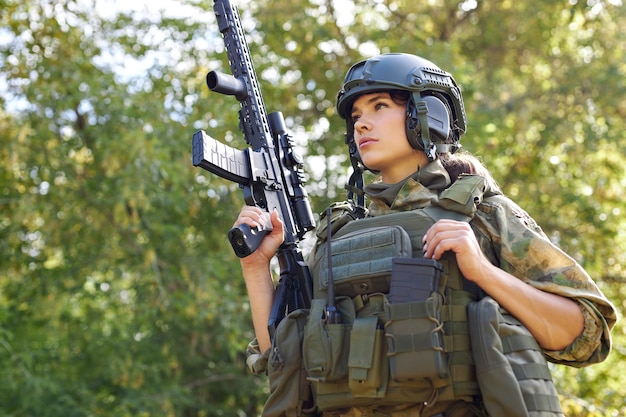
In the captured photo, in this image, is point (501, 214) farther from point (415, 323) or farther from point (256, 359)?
point (256, 359)

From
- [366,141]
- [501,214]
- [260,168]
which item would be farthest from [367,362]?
[260,168]

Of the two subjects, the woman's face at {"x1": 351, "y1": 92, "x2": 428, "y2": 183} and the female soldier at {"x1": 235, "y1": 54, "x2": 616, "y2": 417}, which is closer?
the female soldier at {"x1": 235, "y1": 54, "x2": 616, "y2": 417}

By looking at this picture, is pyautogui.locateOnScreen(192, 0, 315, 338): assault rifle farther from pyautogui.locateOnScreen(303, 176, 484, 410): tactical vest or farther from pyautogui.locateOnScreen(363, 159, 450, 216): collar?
pyautogui.locateOnScreen(363, 159, 450, 216): collar

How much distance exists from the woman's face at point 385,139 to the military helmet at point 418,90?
3 cm

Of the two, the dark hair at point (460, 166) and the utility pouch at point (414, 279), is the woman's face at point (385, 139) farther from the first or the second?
the utility pouch at point (414, 279)

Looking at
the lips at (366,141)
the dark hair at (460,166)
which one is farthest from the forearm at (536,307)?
the lips at (366,141)

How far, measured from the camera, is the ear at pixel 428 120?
3.00m

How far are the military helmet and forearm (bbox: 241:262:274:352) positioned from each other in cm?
67

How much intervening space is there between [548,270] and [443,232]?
354 millimetres

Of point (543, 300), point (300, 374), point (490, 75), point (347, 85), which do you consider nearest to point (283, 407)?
point (300, 374)

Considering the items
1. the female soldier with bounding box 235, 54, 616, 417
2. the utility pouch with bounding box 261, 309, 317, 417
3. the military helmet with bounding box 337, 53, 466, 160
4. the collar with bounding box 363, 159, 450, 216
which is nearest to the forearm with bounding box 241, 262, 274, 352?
the female soldier with bounding box 235, 54, 616, 417

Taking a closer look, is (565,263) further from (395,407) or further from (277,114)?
(277,114)

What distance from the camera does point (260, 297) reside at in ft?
10.7

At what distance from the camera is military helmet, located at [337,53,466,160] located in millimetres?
3004
